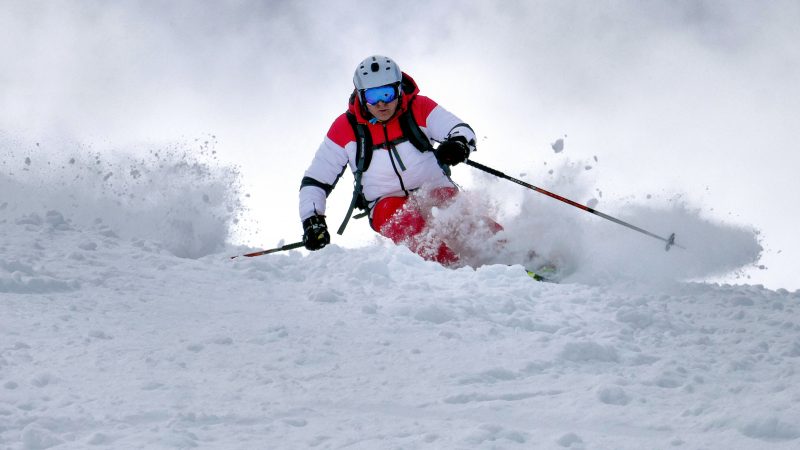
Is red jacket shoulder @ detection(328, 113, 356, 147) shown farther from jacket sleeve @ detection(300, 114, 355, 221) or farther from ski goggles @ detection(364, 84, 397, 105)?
ski goggles @ detection(364, 84, 397, 105)

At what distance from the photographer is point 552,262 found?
820 cm

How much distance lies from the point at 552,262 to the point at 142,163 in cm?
485

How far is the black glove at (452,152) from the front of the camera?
7965mm

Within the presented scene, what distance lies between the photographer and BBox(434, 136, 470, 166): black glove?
26.1 ft

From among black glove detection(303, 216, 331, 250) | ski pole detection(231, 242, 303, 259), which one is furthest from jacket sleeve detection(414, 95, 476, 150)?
ski pole detection(231, 242, 303, 259)

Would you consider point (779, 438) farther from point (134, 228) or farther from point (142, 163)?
point (142, 163)

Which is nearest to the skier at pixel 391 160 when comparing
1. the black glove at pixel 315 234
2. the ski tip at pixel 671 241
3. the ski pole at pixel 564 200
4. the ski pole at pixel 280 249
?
the black glove at pixel 315 234

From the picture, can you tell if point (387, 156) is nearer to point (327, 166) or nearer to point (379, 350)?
point (327, 166)

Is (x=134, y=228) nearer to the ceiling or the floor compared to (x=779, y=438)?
nearer to the ceiling

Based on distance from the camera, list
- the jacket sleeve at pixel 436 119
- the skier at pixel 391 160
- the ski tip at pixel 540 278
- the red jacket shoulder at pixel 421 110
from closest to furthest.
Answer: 1. the ski tip at pixel 540 278
2. the skier at pixel 391 160
3. the jacket sleeve at pixel 436 119
4. the red jacket shoulder at pixel 421 110

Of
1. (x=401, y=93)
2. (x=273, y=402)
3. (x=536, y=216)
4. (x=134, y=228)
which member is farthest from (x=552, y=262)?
(x=273, y=402)

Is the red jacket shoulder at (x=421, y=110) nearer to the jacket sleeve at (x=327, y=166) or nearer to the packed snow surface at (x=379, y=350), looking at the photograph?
the jacket sleeve at (x=327, y=166)

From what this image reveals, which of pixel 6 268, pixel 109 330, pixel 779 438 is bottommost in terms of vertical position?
pixel 779 438

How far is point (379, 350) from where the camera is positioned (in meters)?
4.71
